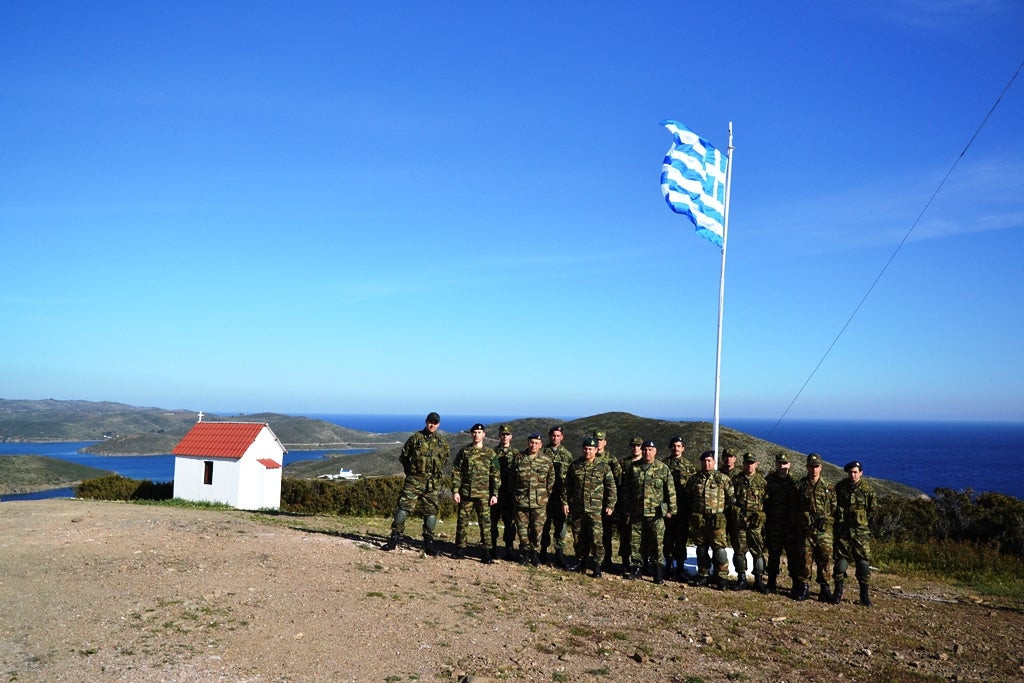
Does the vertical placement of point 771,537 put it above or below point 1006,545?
above

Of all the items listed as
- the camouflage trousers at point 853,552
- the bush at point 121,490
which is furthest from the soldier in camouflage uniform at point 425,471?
the bush at point 121,490

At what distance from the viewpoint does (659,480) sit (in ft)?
34.2

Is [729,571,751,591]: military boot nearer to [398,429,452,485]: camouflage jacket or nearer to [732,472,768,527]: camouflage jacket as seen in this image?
[732,472,768,527]: camouflage jacket

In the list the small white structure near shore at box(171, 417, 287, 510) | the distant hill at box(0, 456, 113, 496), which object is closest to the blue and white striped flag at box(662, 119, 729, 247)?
the small white structure near shore at box(171, 417, 287, 510)

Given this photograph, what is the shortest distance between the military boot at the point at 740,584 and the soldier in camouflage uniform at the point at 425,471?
431 centimetres

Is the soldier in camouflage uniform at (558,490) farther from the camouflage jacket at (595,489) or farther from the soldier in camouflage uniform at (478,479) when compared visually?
the soldier in camouflage uniform at (478,479)

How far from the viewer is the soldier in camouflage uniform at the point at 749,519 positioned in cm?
1022

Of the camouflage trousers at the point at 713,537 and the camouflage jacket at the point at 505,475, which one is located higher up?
the camouflage jacket at the point at 505,475

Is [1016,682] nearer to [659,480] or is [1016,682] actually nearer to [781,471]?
[781,471]

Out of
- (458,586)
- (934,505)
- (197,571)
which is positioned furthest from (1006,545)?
(197,571)

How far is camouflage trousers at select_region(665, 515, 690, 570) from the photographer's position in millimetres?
10836

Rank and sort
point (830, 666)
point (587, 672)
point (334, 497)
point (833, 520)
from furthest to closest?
point (334, 497), point (833, 520), point (830, 666), point (587, 672)

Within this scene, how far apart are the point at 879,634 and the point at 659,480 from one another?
323 centimetres

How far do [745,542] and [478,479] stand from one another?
3.83 m
